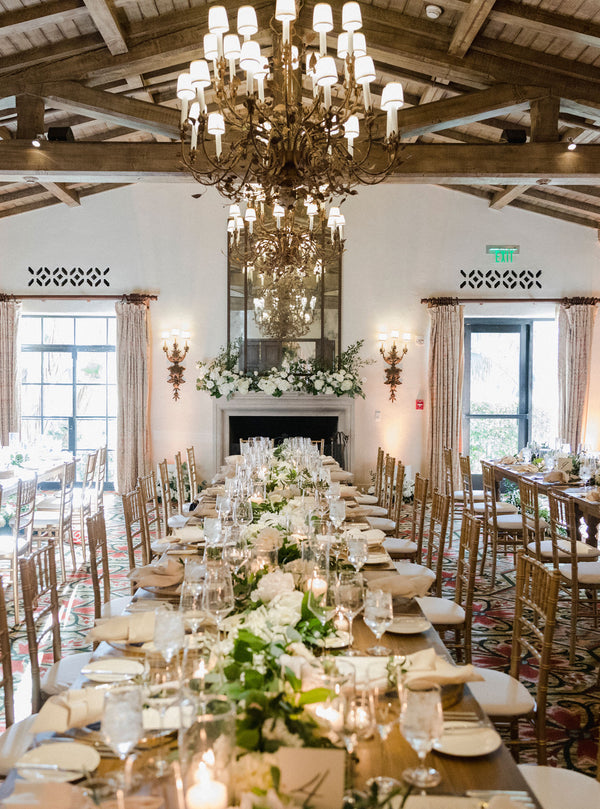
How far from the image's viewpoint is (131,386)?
10.8 meters

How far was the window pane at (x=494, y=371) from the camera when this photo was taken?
11297 mm

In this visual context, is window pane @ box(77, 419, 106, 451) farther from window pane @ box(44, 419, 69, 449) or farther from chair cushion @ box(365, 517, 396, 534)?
chair cushion @ box(365, 517, 396, 534)

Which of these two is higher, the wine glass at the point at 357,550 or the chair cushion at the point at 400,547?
the wine glass at the point at 357,550

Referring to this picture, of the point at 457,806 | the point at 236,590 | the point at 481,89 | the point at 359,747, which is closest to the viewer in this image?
the point at 457,806

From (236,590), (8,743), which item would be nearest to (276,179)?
(236,590)

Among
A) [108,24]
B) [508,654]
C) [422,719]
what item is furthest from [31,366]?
[422,719]

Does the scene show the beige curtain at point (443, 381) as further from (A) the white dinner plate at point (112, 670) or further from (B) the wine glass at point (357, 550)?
(A) the white dinner plate at point (112, 670)

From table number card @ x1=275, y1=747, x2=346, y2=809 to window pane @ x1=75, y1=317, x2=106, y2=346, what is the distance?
1073cm

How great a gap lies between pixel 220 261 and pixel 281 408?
2.42 m

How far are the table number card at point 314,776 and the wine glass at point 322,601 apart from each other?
813 millimetres

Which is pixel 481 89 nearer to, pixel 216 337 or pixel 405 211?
pixel 405 211

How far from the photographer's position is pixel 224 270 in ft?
35.7

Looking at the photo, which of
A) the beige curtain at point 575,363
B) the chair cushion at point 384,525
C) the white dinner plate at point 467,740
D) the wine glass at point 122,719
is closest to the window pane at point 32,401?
the chair cushion at point 384,525

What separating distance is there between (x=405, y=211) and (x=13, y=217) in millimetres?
5839
